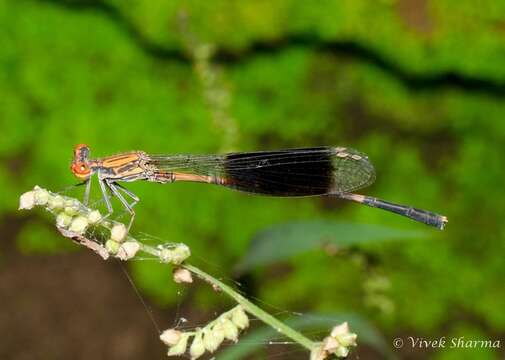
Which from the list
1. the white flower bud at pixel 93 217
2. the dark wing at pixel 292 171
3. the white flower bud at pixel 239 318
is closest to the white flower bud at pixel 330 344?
the white flower bud at pixel 239 318

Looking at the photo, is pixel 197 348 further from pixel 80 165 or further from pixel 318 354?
pixel 80 165

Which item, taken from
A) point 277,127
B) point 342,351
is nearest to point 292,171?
point 277,127

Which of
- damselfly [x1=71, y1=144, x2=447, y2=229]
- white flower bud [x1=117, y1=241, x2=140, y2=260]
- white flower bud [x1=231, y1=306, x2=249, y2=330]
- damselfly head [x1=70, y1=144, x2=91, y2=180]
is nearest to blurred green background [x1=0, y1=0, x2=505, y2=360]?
damselfly [x1=71, y1=144, x2=447, y2=229]

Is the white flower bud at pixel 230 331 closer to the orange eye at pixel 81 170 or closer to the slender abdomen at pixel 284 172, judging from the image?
the orange eye at pixel 81 170

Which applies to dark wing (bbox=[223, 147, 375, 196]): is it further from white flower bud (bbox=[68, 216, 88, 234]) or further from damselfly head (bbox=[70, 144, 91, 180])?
white flower bud (bbox=[68, 216, 88, 234])

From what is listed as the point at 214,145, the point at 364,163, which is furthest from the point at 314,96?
the point at 364,163
